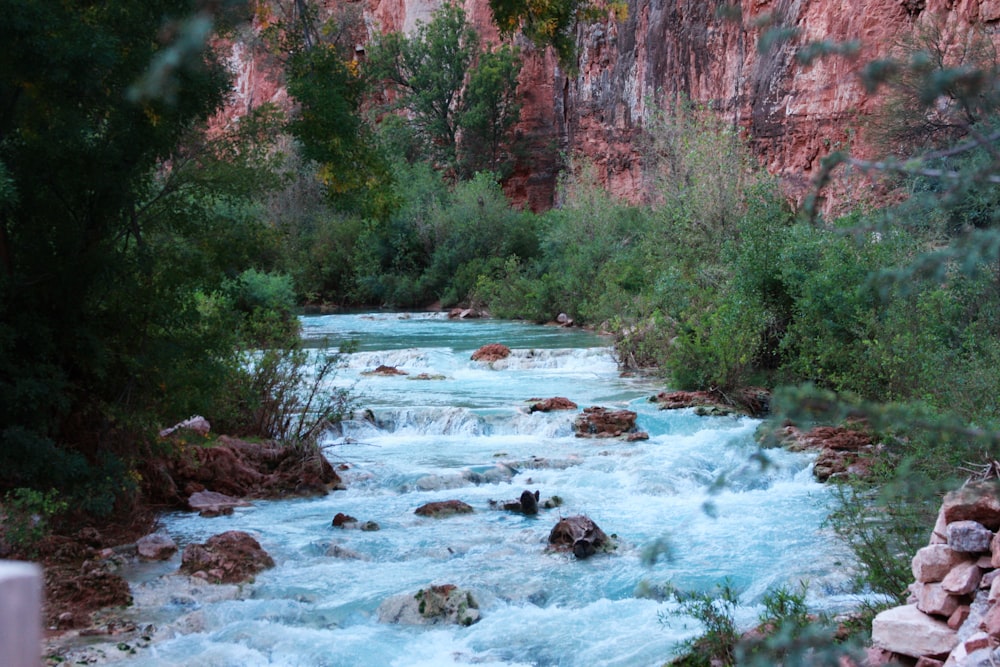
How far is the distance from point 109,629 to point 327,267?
96.9 feet

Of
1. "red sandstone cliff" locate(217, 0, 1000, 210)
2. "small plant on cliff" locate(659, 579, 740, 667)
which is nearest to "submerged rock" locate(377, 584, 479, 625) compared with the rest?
"small plant on cliff" locate(659, 579, 740, 667)

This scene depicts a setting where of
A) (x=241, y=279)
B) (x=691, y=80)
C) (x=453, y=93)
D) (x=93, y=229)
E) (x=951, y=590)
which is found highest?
(x=453, y=93)

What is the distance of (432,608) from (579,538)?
62.0 inches

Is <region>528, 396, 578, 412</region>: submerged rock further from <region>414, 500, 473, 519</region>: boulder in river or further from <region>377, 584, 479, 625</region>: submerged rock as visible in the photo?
<region>377, 584, 479, 625</region>: submerged rock

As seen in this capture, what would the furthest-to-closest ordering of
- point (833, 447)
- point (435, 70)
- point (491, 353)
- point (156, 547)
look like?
point (435, 70), point (491, 353), point (833, 447), point (156, 547)

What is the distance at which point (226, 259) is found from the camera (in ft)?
25.2

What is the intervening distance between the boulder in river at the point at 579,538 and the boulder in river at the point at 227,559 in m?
2.17

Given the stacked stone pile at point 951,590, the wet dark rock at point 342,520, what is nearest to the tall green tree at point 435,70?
the wet dark rock at point 342,520

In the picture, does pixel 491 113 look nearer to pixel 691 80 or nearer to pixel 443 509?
pixel 691 80

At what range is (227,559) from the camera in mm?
7125

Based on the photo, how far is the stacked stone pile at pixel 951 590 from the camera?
396cm

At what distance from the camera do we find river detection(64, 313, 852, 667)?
232 inches

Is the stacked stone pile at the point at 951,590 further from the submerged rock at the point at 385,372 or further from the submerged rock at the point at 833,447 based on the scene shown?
the submerged rock at the point at 385,372

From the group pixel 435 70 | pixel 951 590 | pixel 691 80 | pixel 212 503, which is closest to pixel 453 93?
pixel 435 70
